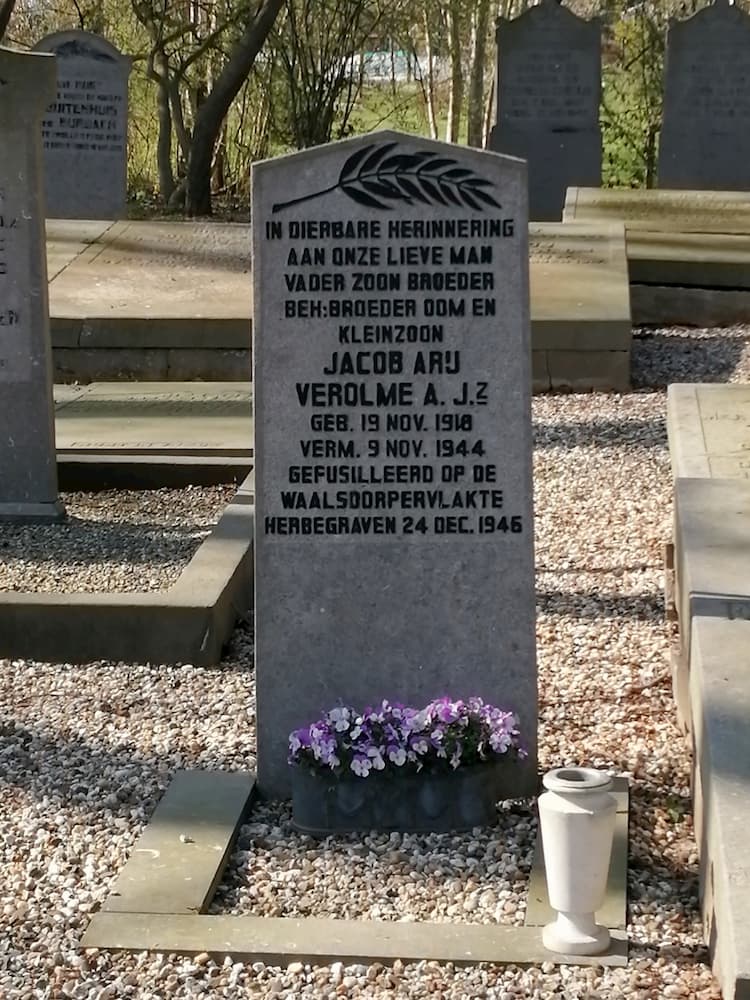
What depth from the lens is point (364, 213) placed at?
3.99 m

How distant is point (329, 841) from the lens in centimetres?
396

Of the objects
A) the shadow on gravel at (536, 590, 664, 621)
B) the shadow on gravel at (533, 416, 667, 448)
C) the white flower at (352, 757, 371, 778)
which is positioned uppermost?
the shadow on gravel at (533, 416, 667, 448)

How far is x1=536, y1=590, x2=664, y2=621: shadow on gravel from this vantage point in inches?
229

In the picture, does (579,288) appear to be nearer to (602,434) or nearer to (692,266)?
(692,266)

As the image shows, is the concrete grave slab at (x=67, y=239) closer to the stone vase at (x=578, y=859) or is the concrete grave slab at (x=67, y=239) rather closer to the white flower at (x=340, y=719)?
the white flower at (x=340, y=719)

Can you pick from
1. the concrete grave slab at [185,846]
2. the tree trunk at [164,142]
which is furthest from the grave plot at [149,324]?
the tree trunk at [164,142]

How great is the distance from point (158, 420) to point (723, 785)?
5691 millimetres

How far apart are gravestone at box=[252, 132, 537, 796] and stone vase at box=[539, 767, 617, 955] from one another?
0.83 meters

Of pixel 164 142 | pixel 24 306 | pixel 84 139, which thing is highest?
pixel 164 142

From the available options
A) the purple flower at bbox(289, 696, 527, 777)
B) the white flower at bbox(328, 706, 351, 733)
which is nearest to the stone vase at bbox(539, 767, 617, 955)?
the purple flower at bbox(289, 696, 527, 777)

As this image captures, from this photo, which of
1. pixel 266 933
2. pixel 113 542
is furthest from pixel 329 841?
pixel 113 542

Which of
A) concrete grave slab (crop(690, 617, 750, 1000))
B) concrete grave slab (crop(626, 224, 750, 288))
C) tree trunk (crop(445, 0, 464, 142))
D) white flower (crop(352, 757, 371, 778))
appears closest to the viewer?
concrete grave slab (crop(690, 617, 750, 1000))

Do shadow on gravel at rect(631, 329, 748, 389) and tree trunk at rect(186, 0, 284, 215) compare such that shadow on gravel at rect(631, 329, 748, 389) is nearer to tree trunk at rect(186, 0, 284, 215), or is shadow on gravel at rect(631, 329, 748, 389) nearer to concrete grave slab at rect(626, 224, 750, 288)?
concrete grave slab at rect(626, 224, 750, 288)

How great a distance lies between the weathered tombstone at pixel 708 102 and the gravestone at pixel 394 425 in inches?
618
